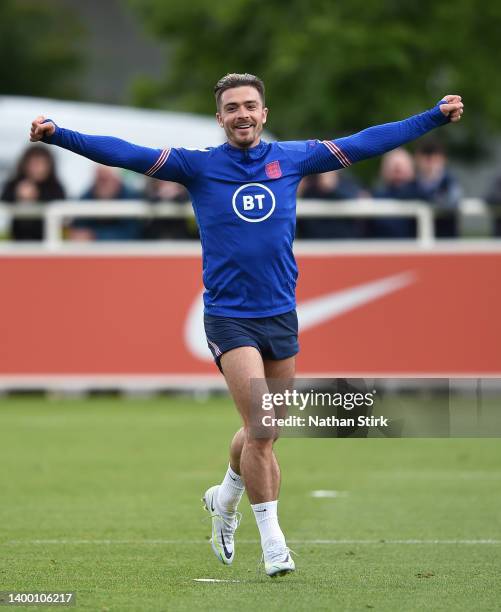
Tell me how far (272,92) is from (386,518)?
31785mm

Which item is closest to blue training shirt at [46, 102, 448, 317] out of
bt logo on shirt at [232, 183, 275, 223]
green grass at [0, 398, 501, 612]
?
bt logo on shirt at [232, 183, 275, 223]

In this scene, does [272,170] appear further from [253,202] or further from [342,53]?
[342,53]

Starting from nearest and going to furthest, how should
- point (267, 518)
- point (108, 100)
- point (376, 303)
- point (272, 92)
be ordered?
1. point (267, 518)
2. point (376, 303)
3. point (272, 92)
4. point (108, 100)

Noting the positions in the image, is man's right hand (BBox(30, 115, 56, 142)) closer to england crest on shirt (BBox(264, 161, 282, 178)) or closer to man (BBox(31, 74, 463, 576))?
man (BBox(31, 74, 463, 576))

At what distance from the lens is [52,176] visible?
18.7 m

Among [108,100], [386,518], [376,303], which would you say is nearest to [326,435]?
[386,518]

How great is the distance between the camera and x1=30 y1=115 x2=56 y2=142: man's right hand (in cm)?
827

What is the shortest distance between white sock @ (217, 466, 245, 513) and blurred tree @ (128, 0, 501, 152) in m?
31.2

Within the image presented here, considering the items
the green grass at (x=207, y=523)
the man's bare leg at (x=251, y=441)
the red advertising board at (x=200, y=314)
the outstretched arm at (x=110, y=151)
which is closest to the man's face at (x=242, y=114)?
the outstretched arm at (x=110, y=151)

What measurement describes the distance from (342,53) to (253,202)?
105 ft

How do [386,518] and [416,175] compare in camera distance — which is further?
[416,175]

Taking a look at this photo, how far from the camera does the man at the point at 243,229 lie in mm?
8375

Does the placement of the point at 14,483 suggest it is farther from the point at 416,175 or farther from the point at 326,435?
the point at 416,175

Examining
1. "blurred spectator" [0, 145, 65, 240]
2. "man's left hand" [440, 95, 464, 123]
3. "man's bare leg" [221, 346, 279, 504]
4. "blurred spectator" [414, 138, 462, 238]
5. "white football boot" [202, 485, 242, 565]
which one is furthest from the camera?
"blurred spectator" [0, 145, 65, 240]
